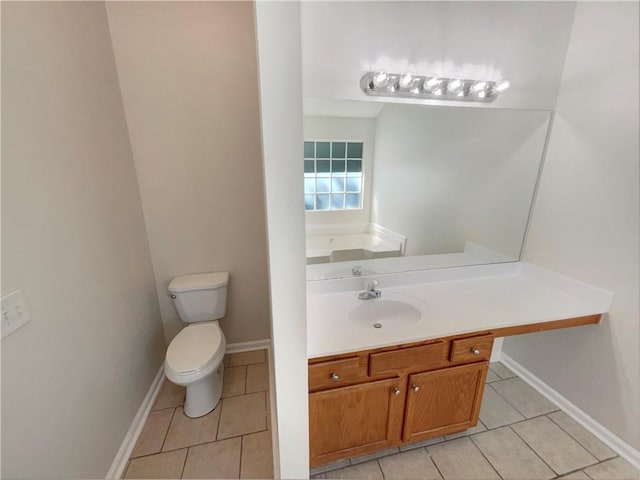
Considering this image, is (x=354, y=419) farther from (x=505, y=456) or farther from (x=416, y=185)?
(x=416, y=185)

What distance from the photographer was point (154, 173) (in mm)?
1821

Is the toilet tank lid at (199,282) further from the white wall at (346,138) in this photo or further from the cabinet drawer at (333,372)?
the cabinet drawer at (333,372)

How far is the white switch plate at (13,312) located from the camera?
0.88m

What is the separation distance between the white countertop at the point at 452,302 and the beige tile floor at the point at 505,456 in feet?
2.45

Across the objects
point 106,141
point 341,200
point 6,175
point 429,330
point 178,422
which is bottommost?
point 178,422

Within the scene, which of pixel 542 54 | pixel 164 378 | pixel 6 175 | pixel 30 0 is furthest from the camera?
pixel 164 378

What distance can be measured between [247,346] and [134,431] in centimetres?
90

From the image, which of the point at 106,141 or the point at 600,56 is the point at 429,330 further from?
the point at 106,141

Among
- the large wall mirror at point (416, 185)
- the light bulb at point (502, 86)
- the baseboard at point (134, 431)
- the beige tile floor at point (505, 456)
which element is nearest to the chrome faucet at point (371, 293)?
the large wall mirror at point (416, 185)

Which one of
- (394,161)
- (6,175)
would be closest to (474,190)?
(394,161)

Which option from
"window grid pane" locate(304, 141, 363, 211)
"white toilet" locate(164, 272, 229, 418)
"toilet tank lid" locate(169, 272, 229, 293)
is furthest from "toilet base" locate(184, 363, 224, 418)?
"window grid pane" locate(304, 141, 363, 211)

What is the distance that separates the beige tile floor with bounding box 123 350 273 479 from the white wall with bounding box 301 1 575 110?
1.92 meters

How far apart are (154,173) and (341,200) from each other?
4.15ft

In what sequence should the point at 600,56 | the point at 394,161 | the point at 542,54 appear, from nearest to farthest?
the point at 600,56
the point at 542,54
the point at 394,161
